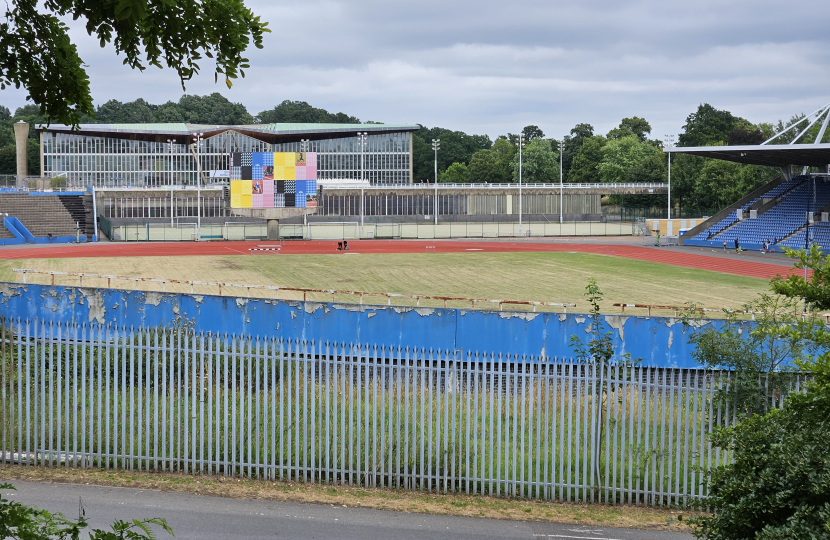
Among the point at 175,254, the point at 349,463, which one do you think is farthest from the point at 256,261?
the point at 349,463

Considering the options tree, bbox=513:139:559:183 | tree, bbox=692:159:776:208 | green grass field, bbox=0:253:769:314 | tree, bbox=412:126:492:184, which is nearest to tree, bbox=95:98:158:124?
tree, bbox=412:126:492:184

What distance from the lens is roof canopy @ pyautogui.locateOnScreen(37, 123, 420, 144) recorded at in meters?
120

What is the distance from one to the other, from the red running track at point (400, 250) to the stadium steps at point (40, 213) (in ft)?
19.5

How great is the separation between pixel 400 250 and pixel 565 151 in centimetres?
9750

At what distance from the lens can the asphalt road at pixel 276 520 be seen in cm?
968

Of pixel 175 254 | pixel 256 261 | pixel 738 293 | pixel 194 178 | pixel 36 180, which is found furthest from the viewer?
pixel 194 178

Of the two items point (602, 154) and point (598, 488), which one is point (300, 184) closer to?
point (598, 488)

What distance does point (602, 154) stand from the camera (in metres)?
131

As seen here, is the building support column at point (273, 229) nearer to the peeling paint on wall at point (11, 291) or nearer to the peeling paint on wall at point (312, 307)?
the peeling paint on wall at point (11, 291)

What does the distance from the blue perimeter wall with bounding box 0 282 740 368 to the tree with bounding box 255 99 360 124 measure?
169086mm

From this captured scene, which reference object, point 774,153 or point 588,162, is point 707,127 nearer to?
point 588,162

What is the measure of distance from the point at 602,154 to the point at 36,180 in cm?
8439

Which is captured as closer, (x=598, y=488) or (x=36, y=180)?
(x=598, y=488)

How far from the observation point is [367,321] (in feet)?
64.5
